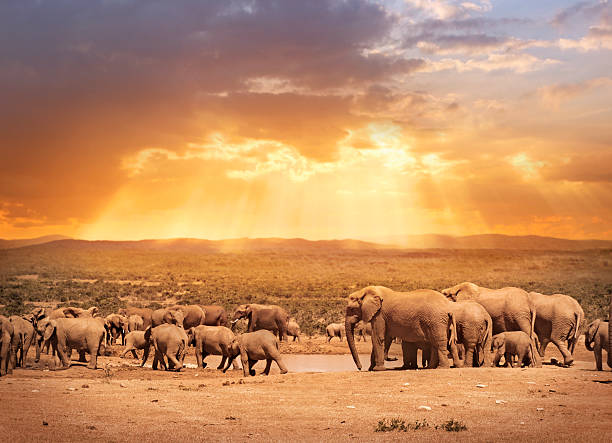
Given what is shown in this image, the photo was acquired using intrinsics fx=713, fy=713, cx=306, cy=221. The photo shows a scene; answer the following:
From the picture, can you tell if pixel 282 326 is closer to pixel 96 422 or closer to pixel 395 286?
pixel 96 422

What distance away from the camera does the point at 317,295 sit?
6575cm

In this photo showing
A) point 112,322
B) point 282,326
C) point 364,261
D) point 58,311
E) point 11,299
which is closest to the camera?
point 58,311

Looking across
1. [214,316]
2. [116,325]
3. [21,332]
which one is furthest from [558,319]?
[116,325]

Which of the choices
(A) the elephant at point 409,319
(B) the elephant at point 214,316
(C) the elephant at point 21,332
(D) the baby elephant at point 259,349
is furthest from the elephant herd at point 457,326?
(B) the elephant at point 214,316

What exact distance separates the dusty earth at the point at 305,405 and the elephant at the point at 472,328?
218 cm

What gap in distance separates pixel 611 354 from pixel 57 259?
470 ft

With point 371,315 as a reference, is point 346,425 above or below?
below

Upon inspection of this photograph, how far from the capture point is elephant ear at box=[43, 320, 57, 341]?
21891 mm

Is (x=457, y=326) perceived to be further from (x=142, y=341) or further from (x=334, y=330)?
(x=334, y=330)

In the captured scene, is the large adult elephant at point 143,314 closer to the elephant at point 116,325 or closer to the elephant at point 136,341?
the elephant at point 116,325

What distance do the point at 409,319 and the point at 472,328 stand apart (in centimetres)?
193

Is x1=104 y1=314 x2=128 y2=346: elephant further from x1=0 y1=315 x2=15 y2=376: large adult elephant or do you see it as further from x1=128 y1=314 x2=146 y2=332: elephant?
x1=0 y1=315 x2=15 y2=376: large adult elephant

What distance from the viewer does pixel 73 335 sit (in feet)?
73.0

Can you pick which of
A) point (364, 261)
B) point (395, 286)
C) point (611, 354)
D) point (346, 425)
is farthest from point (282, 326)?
point (364, 261)
